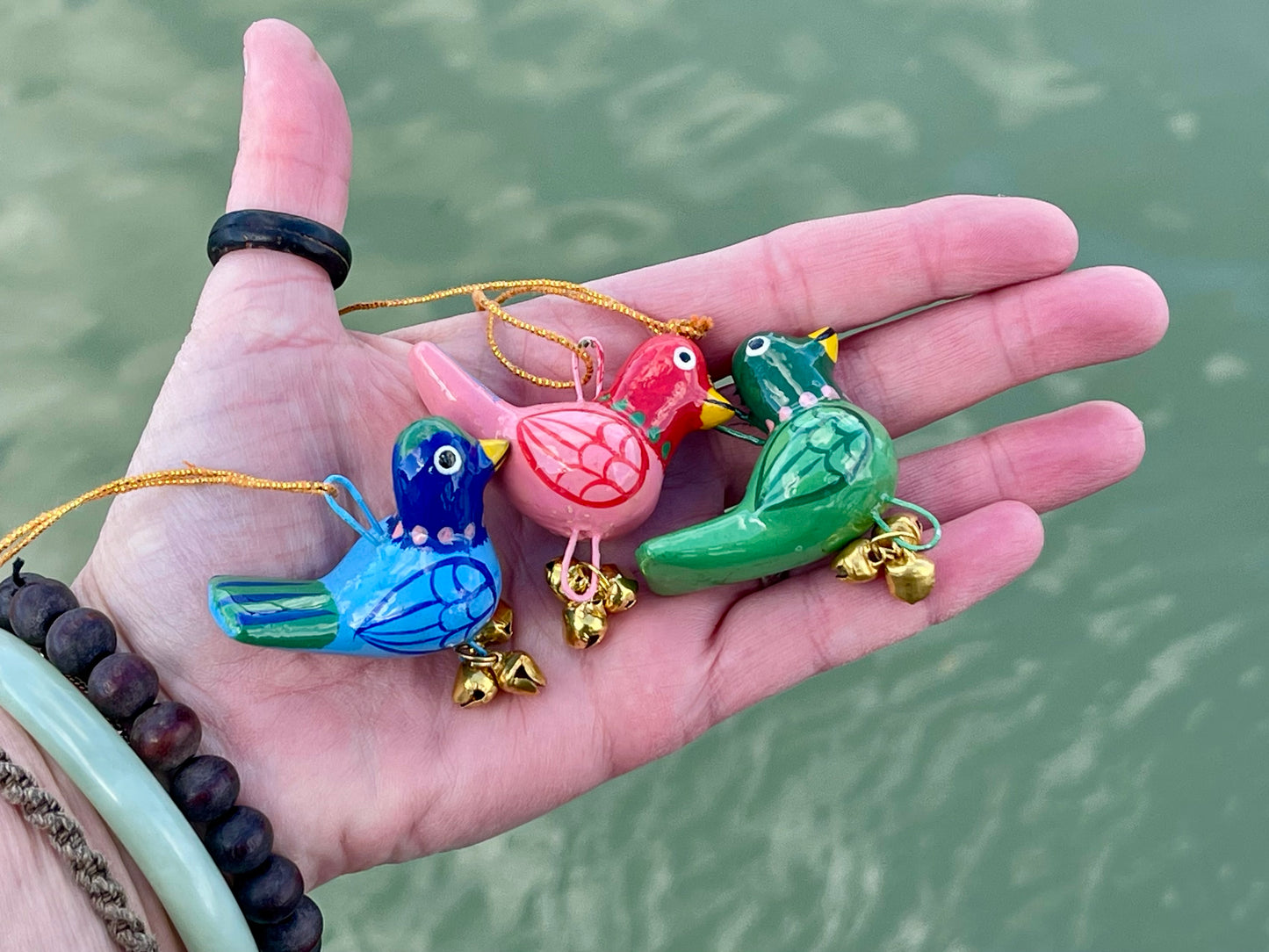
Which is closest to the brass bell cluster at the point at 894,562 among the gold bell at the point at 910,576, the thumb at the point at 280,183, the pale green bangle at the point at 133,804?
the gold bell at the point at 910,576

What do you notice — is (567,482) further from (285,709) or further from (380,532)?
(285,709)

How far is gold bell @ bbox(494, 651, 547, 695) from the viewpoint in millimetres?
1900

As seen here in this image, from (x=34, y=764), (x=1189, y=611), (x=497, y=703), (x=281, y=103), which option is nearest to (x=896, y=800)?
(x=1189, y=611)

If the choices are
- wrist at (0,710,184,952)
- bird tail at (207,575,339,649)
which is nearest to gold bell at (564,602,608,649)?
bird tail at (207,575,339,649)

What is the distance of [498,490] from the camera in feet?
6.88

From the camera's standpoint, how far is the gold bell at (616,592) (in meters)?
1.95

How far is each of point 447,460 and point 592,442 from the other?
0.25m

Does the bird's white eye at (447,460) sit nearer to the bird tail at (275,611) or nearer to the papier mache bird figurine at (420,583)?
the papier mache bird figurine at (420,583)

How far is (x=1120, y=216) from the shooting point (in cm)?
284

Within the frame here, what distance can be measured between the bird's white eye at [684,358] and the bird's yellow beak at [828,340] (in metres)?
0.23

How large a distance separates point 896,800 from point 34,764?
5.63ft

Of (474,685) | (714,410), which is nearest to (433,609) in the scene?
(474,685)

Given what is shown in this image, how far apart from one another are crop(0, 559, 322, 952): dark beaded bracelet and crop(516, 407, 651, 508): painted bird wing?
2.22ft

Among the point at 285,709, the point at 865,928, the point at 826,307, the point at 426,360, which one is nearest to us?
the point at 285,709
